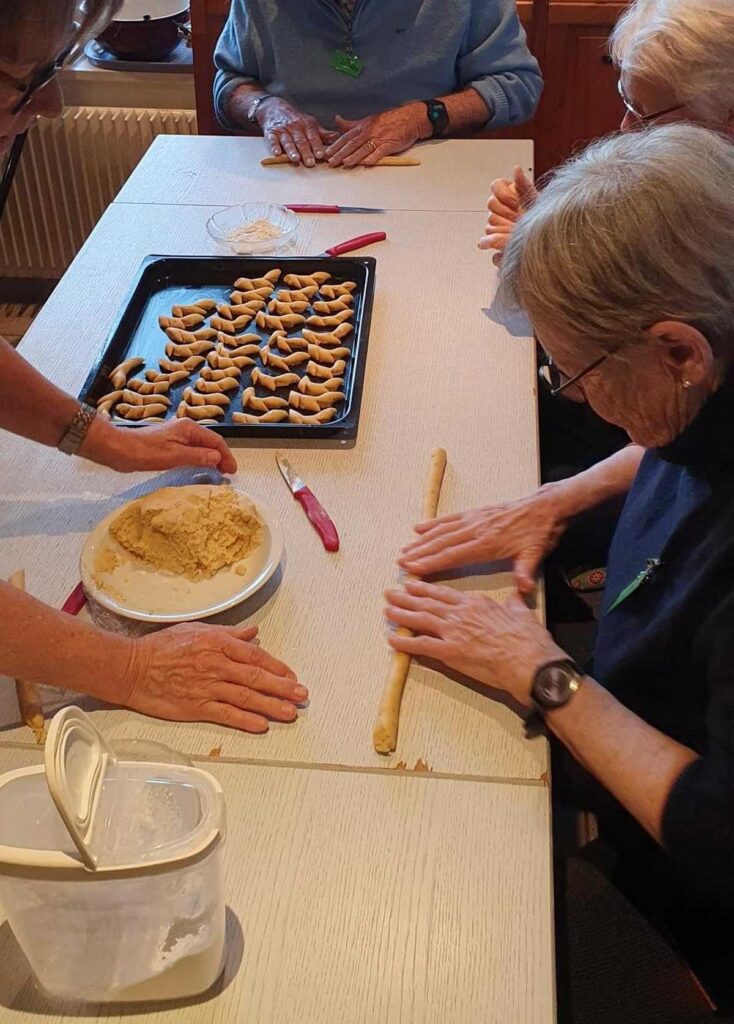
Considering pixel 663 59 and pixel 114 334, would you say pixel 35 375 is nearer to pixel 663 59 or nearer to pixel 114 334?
pixel 114 334

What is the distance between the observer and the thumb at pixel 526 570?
51.0 inches

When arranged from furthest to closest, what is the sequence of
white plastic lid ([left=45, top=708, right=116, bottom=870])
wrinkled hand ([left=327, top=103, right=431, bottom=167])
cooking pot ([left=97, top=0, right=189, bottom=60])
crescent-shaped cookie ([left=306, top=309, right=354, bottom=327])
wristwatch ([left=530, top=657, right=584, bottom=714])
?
cooking pot ([left=97, top=0, right=189, bottom=60]) → wrinkled hand ([left=327, top=103, right=431, bottom=167]) → crescent-shaped cookie ([left=306, top=309, right=354, bottom=327]) → wristwatch ([left=530, top=657, right=584, bottom=714]) → white plastic lid ([left=45, top=708, right=116, bottom=870])

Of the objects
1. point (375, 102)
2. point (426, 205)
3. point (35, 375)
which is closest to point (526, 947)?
point (35, 375)

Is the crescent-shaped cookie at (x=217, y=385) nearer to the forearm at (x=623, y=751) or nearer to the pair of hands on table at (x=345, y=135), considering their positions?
the forearm at (x=623, y=751)

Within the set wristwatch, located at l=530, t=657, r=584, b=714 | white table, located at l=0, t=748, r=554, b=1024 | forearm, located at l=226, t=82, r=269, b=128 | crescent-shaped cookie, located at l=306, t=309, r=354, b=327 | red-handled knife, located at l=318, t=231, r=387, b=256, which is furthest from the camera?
forearm, located at l=226, t=82, r=269, b=128

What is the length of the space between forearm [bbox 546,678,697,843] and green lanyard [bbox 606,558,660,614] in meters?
0.21

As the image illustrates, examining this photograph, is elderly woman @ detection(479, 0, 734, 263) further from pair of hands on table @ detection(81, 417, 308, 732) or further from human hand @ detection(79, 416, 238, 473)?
pair of hands on table @ detection(81, 417, 308, 732)

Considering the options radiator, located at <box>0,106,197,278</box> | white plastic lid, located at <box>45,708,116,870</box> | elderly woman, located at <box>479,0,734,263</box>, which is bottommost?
radiator, located at <box>0,106,197,278</box>

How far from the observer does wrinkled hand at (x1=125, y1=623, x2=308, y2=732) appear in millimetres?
1114

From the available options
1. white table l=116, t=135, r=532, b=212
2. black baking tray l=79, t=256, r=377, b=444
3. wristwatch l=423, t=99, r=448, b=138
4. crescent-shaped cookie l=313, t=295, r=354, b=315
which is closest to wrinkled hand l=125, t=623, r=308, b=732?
black baking tray l=79, t=256, r=377, b=444

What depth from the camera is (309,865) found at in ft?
3.20

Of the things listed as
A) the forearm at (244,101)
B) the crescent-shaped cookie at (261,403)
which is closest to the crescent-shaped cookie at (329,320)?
the crescent-shaped cookie at (261,403)

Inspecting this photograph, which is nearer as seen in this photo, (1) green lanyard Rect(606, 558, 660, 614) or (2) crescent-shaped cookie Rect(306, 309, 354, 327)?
(1) green lanyard Rect(606, 558, 660, 614)

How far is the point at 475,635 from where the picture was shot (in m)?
1.17
